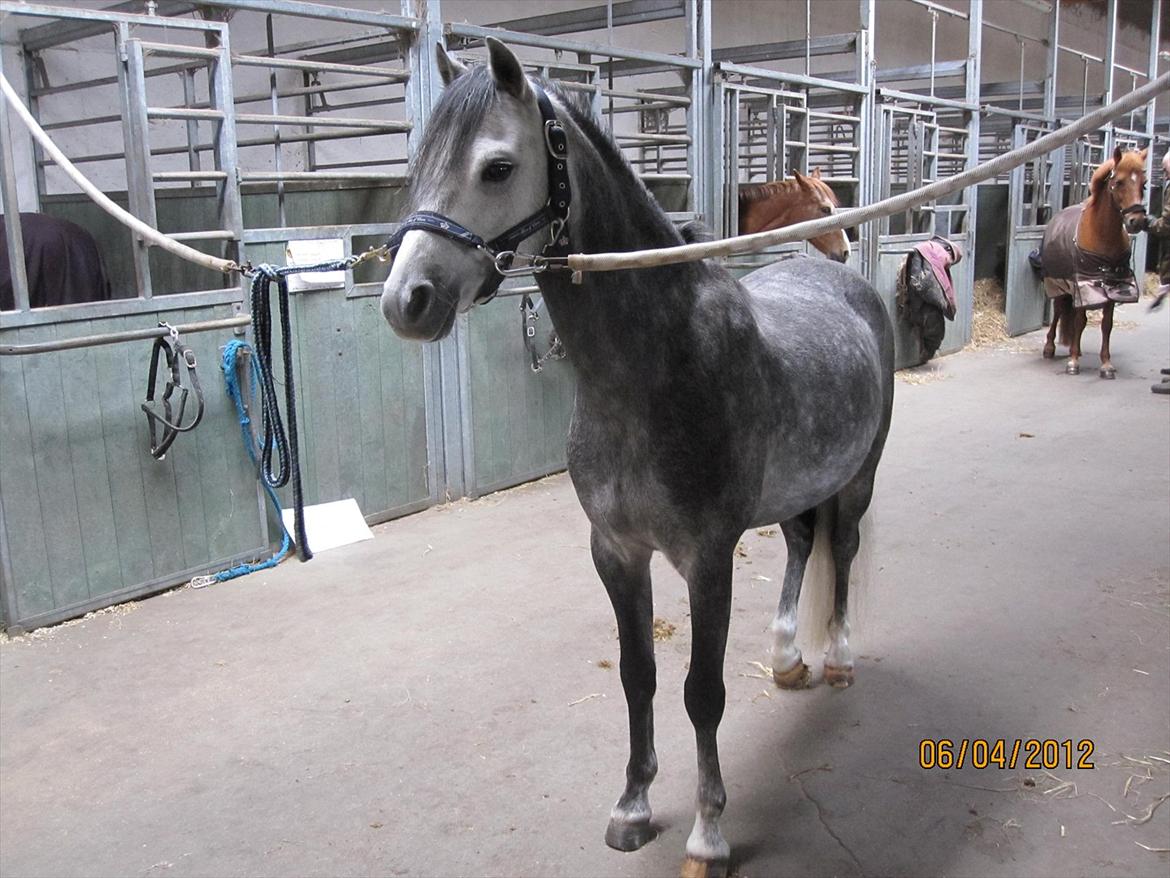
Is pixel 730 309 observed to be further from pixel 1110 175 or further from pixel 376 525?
pixel 1110 175

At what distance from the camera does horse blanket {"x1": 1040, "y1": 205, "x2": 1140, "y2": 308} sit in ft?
22.5

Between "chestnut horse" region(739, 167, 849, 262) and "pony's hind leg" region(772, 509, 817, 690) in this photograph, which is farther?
"chestnut horse" region(739, 167, 849, 262)

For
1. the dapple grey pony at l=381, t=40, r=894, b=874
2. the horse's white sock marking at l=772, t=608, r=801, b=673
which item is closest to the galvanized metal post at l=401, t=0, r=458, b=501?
the horse's white sock marking at l=772, t=608, r=801, b=673

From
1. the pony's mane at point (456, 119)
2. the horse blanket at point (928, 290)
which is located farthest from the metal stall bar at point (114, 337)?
the horse blanket at point (928, 290)

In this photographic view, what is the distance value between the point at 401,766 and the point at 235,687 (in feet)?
2.23

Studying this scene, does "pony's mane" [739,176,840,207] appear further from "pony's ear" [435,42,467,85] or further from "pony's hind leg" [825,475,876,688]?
"pony's ear" [435,42,467,85]

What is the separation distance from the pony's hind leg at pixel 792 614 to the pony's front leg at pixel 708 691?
72 centimetres

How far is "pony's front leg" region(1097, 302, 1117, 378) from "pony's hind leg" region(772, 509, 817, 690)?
5364mm

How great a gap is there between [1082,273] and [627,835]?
643 centimetres

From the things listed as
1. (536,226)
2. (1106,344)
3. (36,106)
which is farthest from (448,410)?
(1106,344)

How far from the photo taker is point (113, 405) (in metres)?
3.16

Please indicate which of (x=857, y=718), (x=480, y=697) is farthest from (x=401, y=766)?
(x=857, y=718)

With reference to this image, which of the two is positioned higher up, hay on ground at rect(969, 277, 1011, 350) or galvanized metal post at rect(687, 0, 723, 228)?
galvanized metal post at rect(687, 0, 723, 228)
